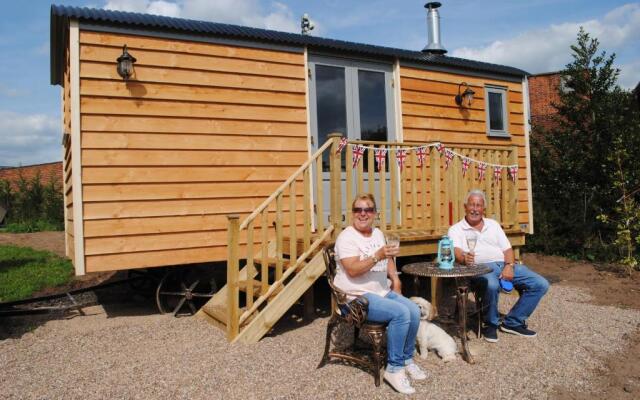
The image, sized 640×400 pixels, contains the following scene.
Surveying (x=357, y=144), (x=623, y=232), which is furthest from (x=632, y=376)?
(x=623, y=232)

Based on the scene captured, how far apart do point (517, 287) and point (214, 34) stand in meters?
4.10

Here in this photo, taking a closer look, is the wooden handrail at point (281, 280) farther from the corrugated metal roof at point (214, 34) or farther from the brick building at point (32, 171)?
the brick building at point (32, 171)

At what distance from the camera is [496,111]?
7.64 meters

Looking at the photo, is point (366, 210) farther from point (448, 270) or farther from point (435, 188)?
point (435, 188)

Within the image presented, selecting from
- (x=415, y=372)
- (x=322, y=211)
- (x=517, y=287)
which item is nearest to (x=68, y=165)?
(x=322, y=211)

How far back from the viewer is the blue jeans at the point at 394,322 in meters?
3.34

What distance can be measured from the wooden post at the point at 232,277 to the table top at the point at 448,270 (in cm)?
150

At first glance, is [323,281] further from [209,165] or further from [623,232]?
[623,232]

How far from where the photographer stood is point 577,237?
9.51 meters

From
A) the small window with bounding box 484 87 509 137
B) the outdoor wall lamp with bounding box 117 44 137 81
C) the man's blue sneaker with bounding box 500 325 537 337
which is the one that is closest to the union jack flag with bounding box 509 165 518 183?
the small window with bounding box 484 87 509 137

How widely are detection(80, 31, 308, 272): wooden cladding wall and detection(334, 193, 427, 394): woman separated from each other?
2.32m

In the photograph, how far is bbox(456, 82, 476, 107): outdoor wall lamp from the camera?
7.10m

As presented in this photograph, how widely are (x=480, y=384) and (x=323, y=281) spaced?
12.5 ft

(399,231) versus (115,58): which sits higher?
(115,58)
